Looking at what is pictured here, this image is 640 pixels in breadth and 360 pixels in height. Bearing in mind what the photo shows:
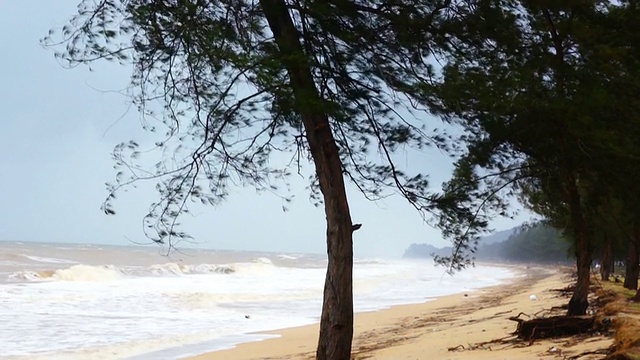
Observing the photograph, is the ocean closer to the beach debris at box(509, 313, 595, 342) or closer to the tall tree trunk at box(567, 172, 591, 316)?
the beach debris at box(509, 313, 595, 342)

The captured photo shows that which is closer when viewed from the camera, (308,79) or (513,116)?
(308,79)

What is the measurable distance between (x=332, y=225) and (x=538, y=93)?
269cm

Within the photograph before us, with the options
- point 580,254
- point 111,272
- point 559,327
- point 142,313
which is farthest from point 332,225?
point 111,272

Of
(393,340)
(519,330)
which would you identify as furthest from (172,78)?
(393,340)

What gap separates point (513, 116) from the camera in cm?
698

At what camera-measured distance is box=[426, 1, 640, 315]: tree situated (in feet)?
19.9

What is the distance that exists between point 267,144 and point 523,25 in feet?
9.28

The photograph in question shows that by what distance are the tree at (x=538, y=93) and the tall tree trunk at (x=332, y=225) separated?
994 millimetres

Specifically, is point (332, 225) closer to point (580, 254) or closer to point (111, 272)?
point (580, 254)

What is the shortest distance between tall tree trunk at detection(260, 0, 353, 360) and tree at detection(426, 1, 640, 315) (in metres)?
0.99

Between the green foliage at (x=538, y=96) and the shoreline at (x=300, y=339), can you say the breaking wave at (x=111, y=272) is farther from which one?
the green foliage at (x=538, y=96)

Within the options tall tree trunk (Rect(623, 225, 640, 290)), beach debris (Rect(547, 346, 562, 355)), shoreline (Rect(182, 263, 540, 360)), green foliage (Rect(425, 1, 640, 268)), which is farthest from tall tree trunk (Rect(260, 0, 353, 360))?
tall tree trunk (Rect(623, 225, 640, 290))

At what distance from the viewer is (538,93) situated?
6.84 m

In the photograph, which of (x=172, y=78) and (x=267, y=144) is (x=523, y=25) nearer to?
(x=267, y=144)
